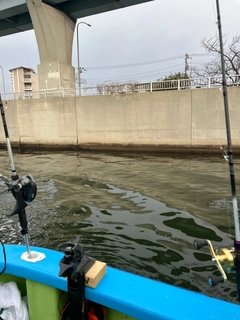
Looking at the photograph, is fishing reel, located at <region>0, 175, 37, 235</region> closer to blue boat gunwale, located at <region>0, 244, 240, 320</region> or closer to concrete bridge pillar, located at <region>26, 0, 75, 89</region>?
blue boat gunwale, located at <region>0, 244, 240, 320</region>

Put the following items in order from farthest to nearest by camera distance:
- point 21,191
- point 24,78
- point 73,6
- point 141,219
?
1. point 24,78
2. point 73,6
3. point 141,219
4. point 21,191

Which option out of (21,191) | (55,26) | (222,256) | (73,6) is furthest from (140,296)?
(73,6)

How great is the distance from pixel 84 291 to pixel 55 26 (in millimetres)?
20227

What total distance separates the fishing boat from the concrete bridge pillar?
57.8 feet

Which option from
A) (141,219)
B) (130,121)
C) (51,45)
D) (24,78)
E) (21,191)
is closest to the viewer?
(21,191)

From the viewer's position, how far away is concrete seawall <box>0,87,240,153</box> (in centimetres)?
1266

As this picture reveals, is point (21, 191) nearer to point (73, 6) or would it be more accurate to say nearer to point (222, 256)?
point (222, 256)

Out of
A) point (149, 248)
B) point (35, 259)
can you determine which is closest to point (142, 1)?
point (149, 248)

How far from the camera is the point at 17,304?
1.77 meters

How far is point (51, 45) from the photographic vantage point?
18.1m

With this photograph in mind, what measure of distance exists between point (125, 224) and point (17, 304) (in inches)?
111

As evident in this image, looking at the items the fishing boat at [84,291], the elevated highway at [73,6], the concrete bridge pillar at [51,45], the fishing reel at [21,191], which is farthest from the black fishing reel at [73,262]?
the elevated highway at [73,6]

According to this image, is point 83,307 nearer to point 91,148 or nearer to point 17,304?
point 17,304

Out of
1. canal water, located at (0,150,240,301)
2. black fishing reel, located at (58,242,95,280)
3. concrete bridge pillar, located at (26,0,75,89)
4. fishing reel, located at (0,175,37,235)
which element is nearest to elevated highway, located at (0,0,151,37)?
concrete bridge pillar, located at (26,0,75,89)
